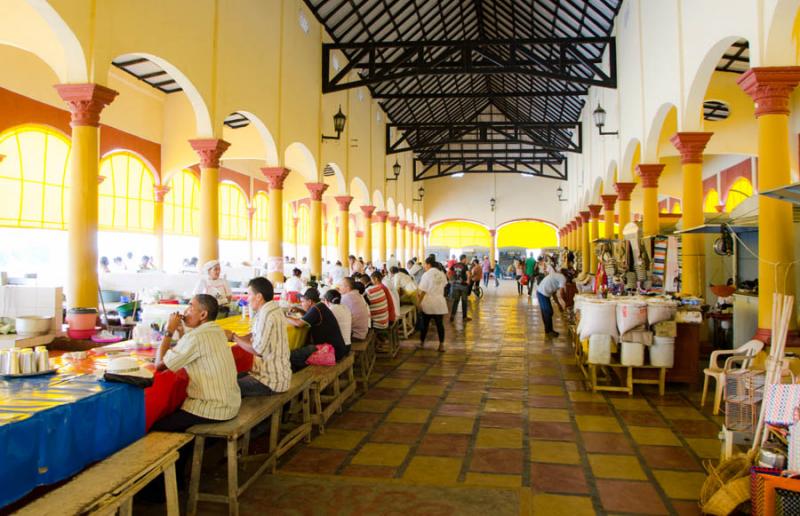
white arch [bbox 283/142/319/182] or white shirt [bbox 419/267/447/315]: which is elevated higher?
white arch [bbox 283/142/319/182]

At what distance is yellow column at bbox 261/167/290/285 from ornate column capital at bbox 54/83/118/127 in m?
5.22

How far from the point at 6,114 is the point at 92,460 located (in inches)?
394

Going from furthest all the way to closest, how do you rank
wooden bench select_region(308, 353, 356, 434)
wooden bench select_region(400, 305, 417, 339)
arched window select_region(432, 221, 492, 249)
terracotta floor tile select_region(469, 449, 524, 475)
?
arched window select_region(432, 221, 492, 249)
wooden bench select_region(400, 305, 417, 339)
wooden bench select_region(308, 353, 356, 434)
terracotta floor tile select_region(469, 449, 524, 475)

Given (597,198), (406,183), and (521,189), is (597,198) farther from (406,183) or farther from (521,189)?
(521,189)

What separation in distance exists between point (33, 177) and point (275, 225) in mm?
4902

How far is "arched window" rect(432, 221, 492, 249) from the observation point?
35.0 m

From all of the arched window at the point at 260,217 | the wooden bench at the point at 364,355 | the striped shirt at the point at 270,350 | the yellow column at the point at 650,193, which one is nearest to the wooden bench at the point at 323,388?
the wooden bench at the point at 364,355

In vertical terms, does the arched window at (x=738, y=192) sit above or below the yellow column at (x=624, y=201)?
above

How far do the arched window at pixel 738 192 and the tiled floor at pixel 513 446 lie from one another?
1330 cm

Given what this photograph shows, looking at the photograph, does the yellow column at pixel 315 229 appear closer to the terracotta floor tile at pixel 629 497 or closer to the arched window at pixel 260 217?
the arched window at pixel 260 217

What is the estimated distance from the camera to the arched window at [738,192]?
1736 cm

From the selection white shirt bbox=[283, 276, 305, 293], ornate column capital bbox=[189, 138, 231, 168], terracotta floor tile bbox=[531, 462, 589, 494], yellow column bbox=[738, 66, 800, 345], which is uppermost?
ornate column capital bbox=[189, 138, 231, 168]

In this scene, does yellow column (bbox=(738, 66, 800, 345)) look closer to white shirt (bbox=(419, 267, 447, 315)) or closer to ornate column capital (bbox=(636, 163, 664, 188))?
white shirt (bbox=(419, 267, 447, 315))

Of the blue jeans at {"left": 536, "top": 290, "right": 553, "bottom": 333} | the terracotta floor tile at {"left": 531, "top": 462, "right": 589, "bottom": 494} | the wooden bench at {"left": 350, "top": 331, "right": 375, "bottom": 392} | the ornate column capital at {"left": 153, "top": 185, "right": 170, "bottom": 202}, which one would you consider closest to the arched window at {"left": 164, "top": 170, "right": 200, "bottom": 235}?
the ornate column capital at {"left": 153, "top": 185, "right": 170, "bottom": 202}
